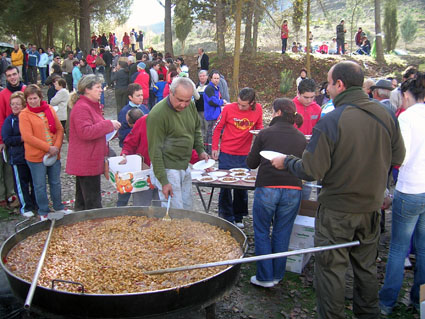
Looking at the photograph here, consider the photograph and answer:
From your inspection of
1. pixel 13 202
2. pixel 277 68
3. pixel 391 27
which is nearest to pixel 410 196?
pixel 13 202

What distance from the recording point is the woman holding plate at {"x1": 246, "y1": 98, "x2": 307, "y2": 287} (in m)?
3.79

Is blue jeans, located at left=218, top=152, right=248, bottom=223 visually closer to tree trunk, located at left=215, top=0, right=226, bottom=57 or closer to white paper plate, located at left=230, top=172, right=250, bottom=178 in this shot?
white paper plate, located at left=230, top=172, right=250, bottom=178

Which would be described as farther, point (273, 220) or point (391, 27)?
point (391, 27)

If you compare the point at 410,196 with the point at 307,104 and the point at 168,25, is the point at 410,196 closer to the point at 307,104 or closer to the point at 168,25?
the point at 307,104

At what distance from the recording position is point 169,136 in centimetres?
397

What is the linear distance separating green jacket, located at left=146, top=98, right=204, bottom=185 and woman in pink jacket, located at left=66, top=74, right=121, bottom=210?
40.6 inches

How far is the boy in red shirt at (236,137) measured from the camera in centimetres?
518

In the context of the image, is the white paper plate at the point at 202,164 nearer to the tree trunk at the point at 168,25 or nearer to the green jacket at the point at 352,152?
the green jacket at the point at 352,152

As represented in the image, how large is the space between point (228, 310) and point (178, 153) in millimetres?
1583

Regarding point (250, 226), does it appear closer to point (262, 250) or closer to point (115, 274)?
point (262, 250)

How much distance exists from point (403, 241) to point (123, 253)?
239cm

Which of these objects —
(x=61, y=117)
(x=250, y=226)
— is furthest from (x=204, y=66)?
(x=250, y=226)

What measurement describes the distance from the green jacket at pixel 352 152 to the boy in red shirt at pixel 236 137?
232cm

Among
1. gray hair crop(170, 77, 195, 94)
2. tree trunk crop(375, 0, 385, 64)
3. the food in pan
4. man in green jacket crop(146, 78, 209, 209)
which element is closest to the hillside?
→ tree trunk crop(375, 0, 385, 64)
